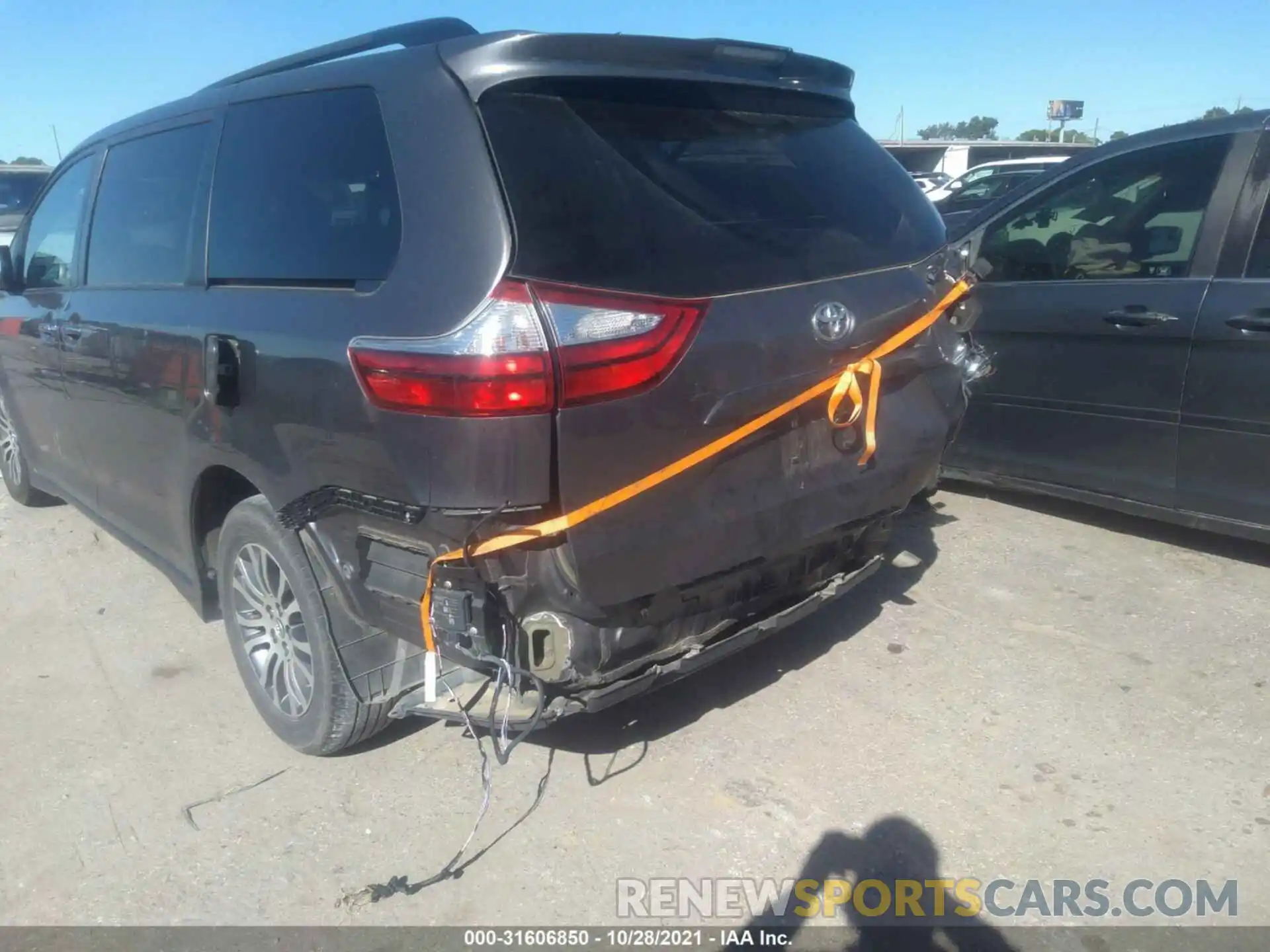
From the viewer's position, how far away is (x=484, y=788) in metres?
3.04

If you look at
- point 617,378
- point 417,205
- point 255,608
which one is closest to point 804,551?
point 617,378

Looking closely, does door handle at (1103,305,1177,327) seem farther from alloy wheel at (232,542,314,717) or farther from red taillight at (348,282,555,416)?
alloy wheel at (232,542,314,717)

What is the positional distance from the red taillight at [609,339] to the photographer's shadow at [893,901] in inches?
53.0

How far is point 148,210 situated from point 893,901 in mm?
3383

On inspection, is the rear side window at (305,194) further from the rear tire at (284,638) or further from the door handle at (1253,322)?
the door handle at (1253,322)

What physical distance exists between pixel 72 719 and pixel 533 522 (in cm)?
225

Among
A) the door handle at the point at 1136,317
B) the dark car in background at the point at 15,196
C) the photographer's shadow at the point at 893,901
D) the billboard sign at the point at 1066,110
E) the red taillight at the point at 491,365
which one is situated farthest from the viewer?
the billboard sign at the point at 1066,110

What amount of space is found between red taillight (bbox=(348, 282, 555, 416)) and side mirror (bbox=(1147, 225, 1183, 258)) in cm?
310

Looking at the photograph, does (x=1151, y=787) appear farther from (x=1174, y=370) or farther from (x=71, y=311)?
(x=71, y=311)

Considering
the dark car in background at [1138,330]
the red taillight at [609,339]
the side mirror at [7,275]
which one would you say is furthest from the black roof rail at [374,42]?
the dark car in background at [1138,330]

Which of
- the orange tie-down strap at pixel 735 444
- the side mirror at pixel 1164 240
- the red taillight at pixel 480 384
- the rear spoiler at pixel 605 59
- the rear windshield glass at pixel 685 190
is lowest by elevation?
the orange tie-down strap at pixel 735 444

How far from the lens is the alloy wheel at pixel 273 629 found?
122 inches

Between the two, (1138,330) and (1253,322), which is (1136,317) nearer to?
(1138,330)

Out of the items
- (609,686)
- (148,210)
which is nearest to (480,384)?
(609,686)
